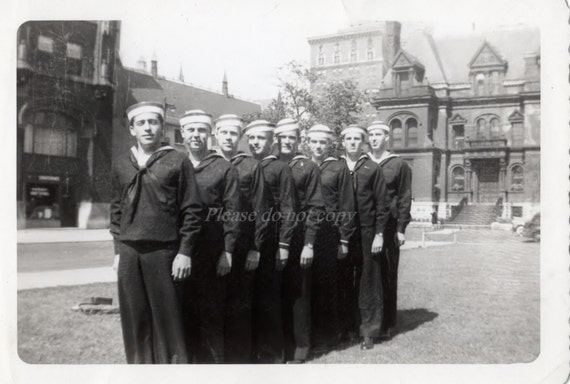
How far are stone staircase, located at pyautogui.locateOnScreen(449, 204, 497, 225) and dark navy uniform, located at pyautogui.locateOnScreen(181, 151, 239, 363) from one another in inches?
75.6

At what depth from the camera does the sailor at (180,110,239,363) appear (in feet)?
9.78

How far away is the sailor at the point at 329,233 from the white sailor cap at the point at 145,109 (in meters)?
1.04

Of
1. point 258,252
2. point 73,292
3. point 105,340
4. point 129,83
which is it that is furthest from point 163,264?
point 73,292

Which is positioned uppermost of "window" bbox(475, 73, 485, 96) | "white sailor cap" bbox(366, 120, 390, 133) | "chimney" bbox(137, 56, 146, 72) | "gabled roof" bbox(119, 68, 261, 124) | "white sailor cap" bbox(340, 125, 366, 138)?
"chimney" bbox(137, 56, 146, 72)

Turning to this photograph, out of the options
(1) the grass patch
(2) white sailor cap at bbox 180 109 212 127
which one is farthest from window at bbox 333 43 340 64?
(1) the grass patch

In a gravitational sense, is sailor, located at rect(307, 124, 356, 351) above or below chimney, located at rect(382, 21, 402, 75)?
below

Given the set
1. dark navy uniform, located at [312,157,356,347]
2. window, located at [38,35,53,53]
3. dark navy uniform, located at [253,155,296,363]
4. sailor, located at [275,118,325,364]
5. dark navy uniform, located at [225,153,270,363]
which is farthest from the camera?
window, located at [38,35,53,53]

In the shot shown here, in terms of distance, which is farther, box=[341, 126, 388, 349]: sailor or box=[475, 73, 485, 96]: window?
box=[475, 73, 485, 96]: window

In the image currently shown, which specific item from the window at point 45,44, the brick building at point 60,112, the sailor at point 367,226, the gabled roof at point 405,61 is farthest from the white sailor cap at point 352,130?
the window at point 45,44

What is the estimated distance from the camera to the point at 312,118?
3.65m

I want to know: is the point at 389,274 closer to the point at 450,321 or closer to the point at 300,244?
the point at 450,321

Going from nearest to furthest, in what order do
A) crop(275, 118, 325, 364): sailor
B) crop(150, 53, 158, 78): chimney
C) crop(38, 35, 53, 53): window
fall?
crop(275, 118, 325, 364): sailor → crop(150, 53, 158, 78): chimney → crop(38, 35, 53, 53): window

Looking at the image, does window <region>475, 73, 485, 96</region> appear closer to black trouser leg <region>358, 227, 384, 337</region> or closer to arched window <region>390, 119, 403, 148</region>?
arched window <region>390, 119, 403, 148</region>

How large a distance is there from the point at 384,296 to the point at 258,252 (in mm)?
1236
